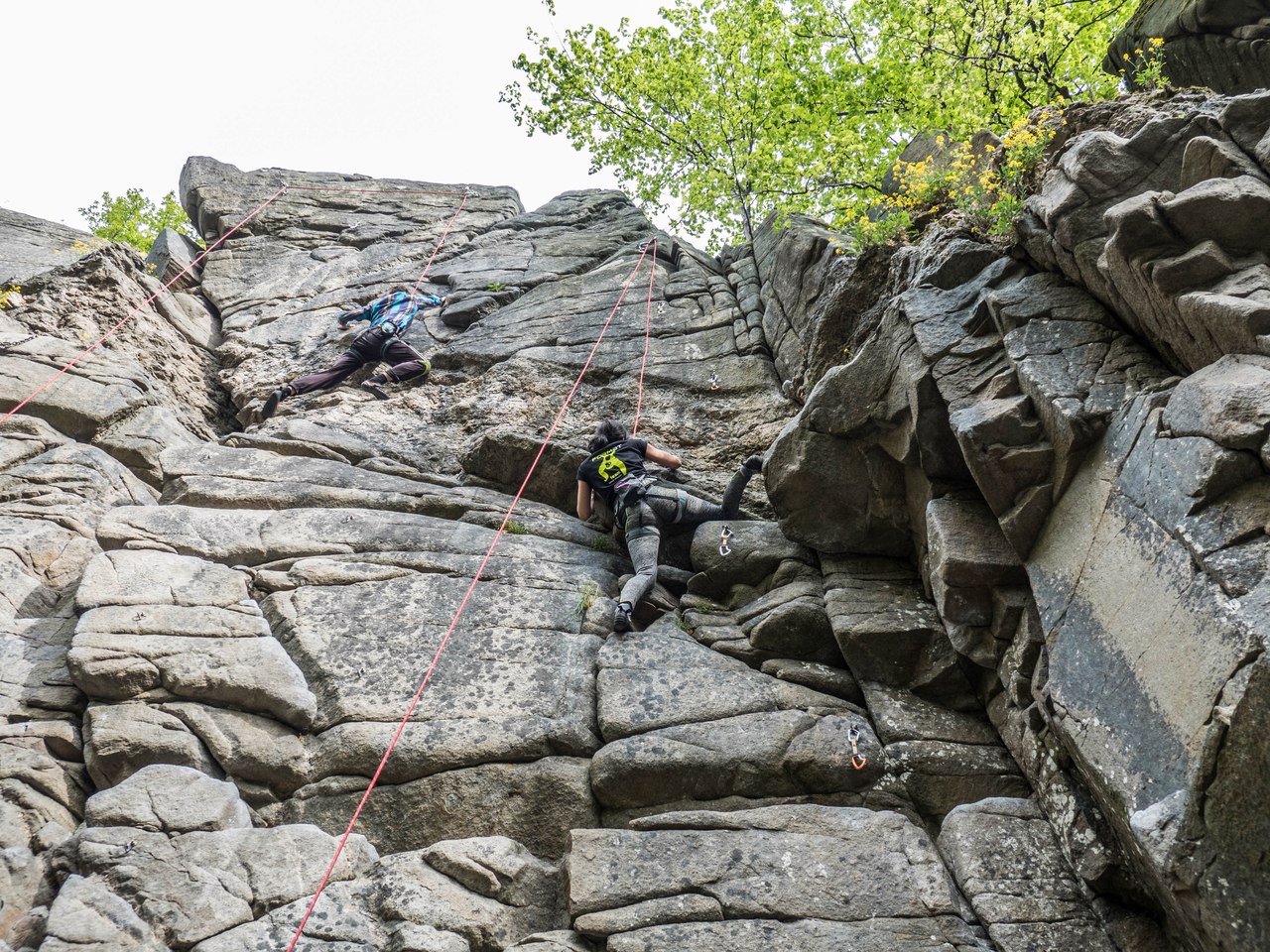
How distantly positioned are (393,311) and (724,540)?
26.2ft

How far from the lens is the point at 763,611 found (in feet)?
29.3

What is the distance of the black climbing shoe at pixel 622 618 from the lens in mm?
8789

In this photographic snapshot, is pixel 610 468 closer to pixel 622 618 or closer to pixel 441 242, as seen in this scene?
pixel 622 618

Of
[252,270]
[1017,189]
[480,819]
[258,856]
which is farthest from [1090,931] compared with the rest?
[252,270]

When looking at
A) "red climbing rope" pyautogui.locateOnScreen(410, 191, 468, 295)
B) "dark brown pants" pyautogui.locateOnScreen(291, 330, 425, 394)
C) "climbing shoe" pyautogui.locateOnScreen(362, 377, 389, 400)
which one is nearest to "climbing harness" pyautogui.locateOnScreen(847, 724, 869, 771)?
"climbing shoe" pyautogui.locateOnScreen(362, 377, 389, 400)

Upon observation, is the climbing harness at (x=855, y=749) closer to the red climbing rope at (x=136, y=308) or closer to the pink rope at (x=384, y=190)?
the red climbing rope at (x=136, y=308)

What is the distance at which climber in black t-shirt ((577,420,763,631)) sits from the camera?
387 inches

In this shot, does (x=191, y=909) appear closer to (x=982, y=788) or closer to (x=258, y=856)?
(x=258, y=856)

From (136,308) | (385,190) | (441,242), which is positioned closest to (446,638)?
(136,308)

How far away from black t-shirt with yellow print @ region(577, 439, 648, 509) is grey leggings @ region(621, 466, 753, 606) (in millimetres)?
392

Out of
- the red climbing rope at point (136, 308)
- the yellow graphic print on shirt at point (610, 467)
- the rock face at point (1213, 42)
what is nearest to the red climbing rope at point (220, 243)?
the red climbing rope at point (136, 308)

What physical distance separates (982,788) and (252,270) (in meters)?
16.3

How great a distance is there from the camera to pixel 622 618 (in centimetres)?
878

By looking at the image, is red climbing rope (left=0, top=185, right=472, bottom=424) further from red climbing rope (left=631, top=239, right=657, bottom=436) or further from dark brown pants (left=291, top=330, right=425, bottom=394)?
red climbing rope (left=631, top=239, right=657, bottom=436)
